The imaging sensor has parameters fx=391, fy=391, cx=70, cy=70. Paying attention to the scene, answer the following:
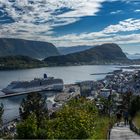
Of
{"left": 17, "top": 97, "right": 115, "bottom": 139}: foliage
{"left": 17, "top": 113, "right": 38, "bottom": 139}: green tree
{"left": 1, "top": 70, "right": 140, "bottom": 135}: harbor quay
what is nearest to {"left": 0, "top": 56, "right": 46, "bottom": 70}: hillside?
{"left": 1, "top": 70, "right": 140, "bottom": 135}: harbor quay

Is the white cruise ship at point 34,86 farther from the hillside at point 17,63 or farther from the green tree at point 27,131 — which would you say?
the hillside at point 17,63

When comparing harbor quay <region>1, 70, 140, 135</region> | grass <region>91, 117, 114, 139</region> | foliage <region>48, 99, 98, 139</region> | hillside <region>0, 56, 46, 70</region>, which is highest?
hillside <region>0, 56, 46, 70</region>

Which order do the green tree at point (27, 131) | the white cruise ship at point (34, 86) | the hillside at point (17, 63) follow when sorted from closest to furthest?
the green tree at point (27, 131)
the white cruise ship at point (34, 86)
the hillside at point (17, 63)

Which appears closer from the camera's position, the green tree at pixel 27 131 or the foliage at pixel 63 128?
the green tree at pixel 27 131

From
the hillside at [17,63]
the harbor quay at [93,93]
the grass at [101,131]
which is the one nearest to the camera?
the grass at [101,131]

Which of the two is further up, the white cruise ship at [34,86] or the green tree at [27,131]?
the green tree at [27,131]

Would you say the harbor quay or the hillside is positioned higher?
the hillside

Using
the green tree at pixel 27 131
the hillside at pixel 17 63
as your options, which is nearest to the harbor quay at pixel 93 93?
the green tree at pixel 27 131

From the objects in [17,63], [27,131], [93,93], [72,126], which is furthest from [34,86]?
[17,63]

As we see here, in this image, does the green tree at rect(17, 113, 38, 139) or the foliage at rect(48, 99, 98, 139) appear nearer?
the green tree at rect(17, 113, 38, 139)

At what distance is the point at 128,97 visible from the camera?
3431 centimetres

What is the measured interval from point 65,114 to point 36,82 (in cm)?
7554

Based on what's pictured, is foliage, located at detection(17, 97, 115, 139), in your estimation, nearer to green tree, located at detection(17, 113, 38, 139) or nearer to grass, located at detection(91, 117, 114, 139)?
green tree, located at detection(17, 113, 38, 139)

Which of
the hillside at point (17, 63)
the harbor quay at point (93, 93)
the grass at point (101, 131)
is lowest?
the harbor quay at point (93, 93)
